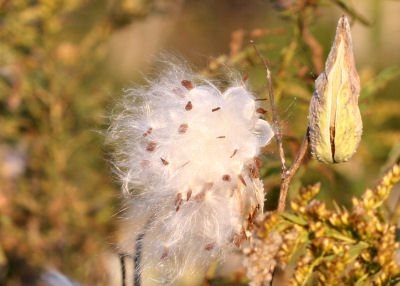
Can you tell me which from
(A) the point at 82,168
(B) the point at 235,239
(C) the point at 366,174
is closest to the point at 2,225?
(A) the point at 82,168

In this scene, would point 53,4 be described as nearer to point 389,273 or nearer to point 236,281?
point 236,281

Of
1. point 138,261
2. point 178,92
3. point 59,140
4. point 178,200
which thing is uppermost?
point 178,92

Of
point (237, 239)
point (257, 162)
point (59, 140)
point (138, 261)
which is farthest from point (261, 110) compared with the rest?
point (59, 140)

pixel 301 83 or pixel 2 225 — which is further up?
pixel 301 83

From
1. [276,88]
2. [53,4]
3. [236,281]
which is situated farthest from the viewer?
[53,4]

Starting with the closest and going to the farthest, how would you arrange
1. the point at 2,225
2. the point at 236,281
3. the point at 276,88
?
the point at 236,281 < the point at 276,88 < the point at 2,225

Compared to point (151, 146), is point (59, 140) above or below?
below

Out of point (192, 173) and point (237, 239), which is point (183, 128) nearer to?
point (192, 173)
